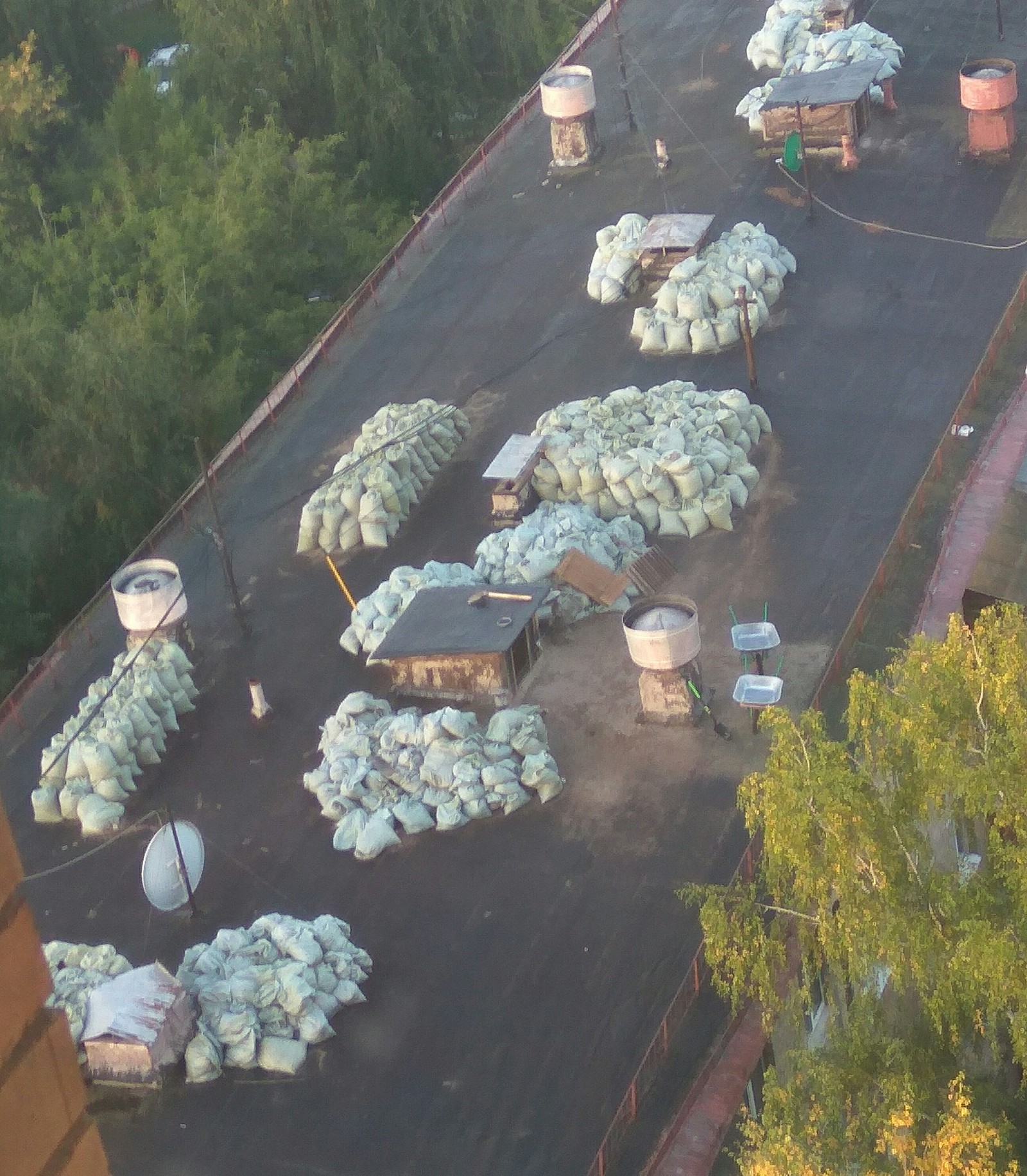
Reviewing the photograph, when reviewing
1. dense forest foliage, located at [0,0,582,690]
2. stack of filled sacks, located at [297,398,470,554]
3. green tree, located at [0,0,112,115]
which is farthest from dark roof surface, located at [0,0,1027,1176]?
green tree, located at [0,0,112,115]

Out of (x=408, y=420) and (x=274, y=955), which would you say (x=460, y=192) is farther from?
(x=274, y=955)

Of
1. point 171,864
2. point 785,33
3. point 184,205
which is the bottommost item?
point 184,205

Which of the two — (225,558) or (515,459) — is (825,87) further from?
(225,558)

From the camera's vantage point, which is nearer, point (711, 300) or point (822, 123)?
point (711, 300)

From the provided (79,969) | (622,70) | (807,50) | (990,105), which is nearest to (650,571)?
(79,969)

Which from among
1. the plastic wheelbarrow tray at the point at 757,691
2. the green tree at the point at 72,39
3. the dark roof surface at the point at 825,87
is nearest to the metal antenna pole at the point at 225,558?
the plastic wheelbarrow tray at the point at 757,691

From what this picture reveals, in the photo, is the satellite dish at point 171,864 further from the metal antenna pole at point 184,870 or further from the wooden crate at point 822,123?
the wooden crate at point 822,123
